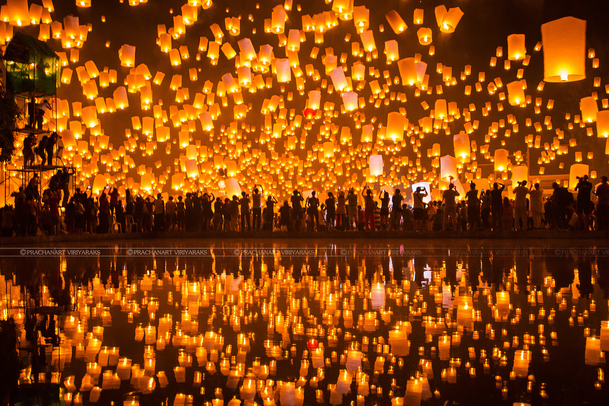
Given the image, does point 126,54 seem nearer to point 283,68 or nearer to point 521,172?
point 283,68

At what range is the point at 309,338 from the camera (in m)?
3.07

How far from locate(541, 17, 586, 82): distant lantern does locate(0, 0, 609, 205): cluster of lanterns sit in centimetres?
2

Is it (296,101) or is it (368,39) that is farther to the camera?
(296,101)

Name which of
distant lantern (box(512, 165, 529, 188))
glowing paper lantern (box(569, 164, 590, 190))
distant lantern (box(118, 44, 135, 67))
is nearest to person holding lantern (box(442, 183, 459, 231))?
distant lantern (box(512, 165, 529, 188))

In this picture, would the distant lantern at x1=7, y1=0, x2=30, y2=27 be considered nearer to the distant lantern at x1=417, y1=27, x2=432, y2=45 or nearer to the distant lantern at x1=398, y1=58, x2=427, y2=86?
the distant lantern at x1=398, y1=58, x2=427, y2=86

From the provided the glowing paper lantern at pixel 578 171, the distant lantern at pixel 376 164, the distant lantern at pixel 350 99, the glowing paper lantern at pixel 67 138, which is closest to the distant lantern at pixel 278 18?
the distant lantern at pixel 350 99

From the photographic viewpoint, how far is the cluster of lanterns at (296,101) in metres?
14.0

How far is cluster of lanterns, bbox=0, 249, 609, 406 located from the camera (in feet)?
7.45

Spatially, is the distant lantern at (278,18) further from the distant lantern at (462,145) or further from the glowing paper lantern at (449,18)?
the distant lantern at (462,145)

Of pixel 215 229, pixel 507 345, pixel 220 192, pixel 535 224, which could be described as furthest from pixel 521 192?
pixel 220 192

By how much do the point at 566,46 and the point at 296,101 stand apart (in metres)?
14.9

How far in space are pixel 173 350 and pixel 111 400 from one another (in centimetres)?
74

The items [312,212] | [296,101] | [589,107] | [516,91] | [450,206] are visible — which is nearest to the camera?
[450,206]

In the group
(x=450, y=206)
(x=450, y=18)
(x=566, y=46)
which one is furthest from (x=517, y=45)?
(x=566, y=46)
